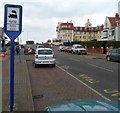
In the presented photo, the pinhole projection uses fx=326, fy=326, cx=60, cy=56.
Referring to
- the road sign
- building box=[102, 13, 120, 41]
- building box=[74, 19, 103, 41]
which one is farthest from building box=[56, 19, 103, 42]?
the road sign

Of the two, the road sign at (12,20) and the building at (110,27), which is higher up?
the building at (110,27)

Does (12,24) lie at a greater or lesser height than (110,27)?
lesser

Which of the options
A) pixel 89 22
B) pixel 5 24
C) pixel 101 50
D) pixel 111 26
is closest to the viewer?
pixel 5 24

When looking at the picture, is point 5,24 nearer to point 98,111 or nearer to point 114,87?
point 98,111

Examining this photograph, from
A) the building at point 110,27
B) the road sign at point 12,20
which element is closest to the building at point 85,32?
the building at point 110,27

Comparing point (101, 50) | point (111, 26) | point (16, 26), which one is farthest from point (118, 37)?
point (16, 26)

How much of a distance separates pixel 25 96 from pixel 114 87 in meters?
4.47

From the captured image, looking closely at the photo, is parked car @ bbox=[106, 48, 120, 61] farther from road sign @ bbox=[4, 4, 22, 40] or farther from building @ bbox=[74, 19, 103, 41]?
building @ bbox=[74, 19, 103, 41]

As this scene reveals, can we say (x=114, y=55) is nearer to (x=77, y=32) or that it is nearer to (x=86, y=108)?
(x=86, y=108)

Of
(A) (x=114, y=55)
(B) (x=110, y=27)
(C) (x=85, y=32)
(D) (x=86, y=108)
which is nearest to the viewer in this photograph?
(D) (x=86, y=108)

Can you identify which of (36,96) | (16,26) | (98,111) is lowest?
(36,96)

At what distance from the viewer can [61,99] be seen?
1068 cm

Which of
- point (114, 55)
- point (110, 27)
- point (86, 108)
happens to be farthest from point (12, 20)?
point (110, 27)

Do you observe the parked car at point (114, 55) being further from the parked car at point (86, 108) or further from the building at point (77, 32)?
the building at point (77, 32)
